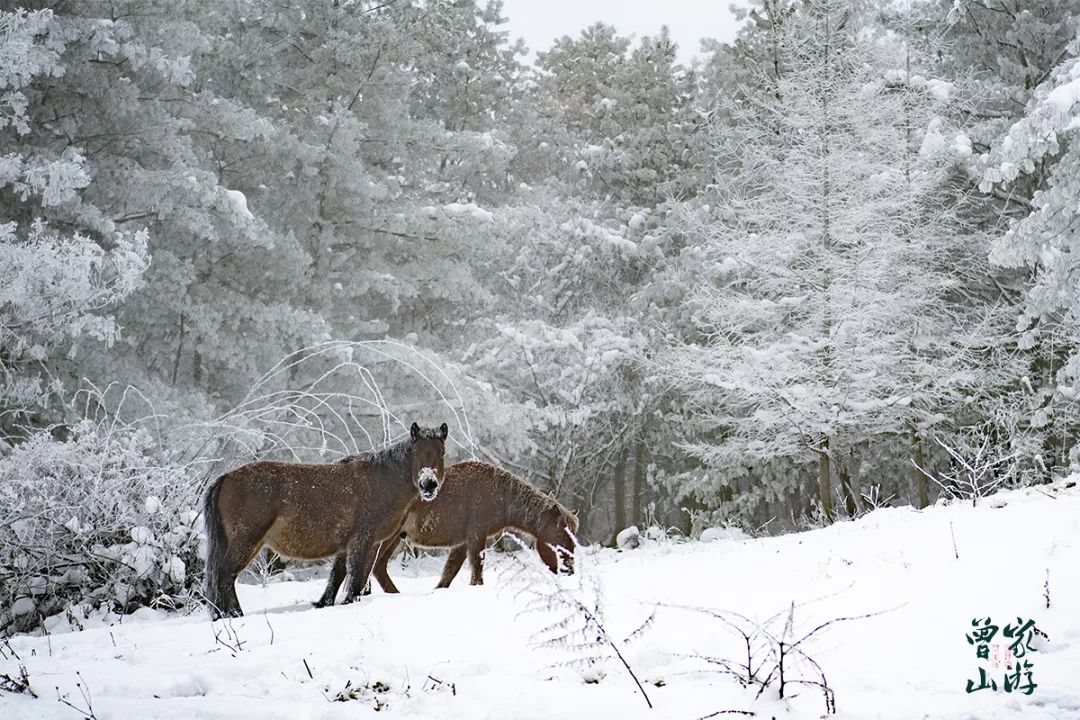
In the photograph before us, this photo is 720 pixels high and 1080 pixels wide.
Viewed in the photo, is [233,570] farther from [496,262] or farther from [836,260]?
[496,262]

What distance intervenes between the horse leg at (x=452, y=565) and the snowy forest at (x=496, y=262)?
184cm

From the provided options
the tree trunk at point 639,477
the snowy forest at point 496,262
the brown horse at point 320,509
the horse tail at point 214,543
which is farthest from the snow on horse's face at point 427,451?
the tree trunk at point 639,477

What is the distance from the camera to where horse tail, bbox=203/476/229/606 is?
512 centimetres

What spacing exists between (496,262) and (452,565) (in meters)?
16.3

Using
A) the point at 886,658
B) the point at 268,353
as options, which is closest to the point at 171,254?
the point at 268,353

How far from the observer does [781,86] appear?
1473cm

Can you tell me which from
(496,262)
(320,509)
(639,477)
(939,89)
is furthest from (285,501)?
(639,477)

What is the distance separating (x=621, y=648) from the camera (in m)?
3.57

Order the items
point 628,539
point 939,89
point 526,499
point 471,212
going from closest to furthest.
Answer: point 526,499 < point 628,539 < point 939,89 < point 471,212

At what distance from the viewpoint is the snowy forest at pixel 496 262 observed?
1026 centimetres

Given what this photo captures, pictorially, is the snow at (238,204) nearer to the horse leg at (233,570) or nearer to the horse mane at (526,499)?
the horse mane at (526,499)

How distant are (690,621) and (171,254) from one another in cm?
1123

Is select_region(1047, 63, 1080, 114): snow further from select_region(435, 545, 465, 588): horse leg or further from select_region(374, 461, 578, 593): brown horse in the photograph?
select_region(435, 545, 465, 588): horse leg

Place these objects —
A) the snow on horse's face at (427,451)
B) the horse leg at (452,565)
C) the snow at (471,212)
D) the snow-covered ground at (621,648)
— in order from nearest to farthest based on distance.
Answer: the snow-covered ground at (621,648) → the snow on horse's face at (427,451) → the horse leg at (452,565) → the snow at (471,212)
